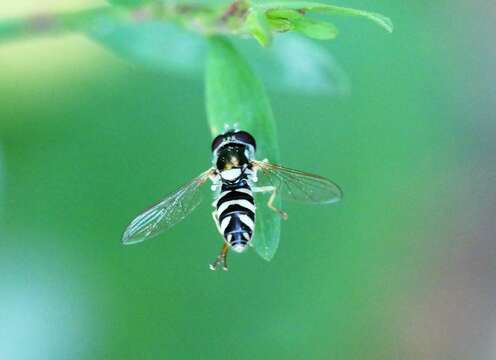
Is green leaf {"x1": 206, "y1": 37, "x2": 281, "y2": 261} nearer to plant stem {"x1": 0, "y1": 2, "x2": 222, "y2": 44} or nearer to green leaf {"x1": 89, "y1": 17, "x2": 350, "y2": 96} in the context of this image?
plant stem {"x1": 0, "y1": 2, "x2": 222, "y2": 44}

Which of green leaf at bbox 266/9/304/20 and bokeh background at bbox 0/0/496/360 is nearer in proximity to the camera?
green leaf at bbox 266/9/304/20

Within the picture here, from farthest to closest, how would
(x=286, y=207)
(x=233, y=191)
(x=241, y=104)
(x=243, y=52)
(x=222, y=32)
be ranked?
1. (x=286, y=207)
2. (x=243, y=52)
3. (x=233, y=191)
4. (x=222, y=32)
5. (x=241, y=104)

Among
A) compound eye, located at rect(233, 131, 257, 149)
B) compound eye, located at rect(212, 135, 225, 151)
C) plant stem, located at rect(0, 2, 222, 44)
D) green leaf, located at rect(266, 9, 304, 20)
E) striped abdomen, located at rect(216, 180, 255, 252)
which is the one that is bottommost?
striped abdomen, located at rect(216, 180, 255, 252)

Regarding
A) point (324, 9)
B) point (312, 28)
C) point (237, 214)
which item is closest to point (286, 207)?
point (237, 214)

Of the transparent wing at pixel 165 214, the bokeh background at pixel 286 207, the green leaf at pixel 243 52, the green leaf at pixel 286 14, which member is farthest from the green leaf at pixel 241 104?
the bokeh background at pixel 286 207

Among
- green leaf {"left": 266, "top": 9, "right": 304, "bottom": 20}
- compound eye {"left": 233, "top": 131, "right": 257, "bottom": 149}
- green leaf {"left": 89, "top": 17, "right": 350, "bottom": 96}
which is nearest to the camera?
green leaf {"left": 266, "top": 9, "right": 304, "bottom": 20}

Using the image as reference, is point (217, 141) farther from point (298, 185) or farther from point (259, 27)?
point (259, 27)

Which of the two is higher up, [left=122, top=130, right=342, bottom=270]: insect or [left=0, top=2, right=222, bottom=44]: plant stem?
[left=0, top=2, right=222, bottom=44]: plant stem

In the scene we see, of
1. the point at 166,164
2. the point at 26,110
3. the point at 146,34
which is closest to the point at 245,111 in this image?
the point at 146,34

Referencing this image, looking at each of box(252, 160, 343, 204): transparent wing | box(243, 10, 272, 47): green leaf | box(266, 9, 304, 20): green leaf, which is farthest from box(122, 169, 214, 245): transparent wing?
box(266, 9, 304, 20): green leaf
